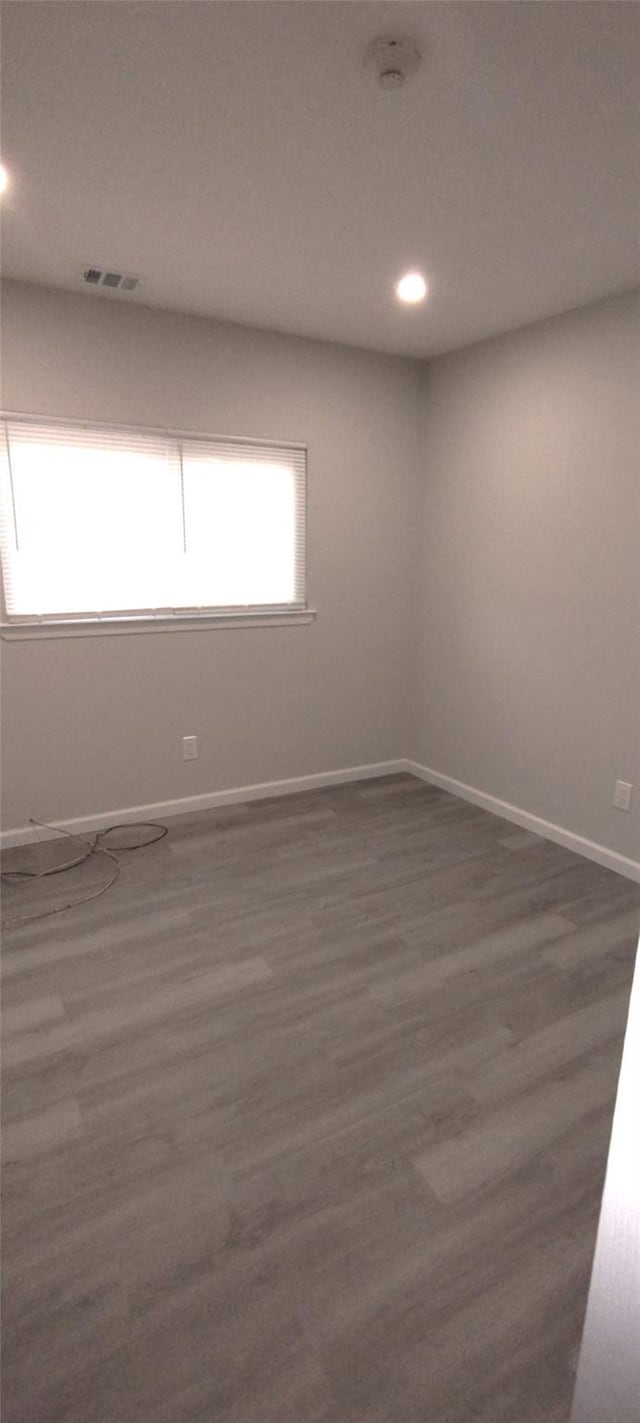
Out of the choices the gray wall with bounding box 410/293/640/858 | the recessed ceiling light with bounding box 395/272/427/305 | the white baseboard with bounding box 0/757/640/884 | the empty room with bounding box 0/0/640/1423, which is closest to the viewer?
the empty room with bounding box 0/0/640/1423

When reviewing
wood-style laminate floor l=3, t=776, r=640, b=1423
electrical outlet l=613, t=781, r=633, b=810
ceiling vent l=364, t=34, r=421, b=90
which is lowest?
wood-style laminate floor l=3, t=776, r=640, b=1423

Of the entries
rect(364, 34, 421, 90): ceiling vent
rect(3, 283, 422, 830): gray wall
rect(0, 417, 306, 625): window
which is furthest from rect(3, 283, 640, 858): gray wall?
rect(364, 34, 421, 90): ceiling vent

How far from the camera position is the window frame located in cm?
300

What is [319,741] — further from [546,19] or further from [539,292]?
[546,19]

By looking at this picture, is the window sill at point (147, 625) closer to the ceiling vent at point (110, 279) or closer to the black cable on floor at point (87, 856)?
the black cable on floor at point (87, 856)

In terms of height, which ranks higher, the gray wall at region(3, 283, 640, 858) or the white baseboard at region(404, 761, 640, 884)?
the gray wall at region(3, 283, 640, 858)

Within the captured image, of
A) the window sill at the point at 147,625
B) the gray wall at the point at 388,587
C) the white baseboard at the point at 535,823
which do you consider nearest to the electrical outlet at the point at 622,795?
the gray wall at the point at 388,587

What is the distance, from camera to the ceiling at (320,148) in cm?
139

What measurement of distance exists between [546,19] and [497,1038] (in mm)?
2436

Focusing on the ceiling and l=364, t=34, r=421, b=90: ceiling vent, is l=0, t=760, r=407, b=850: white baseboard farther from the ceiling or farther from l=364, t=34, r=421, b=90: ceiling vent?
l=364, t=34, r=421, b=90: ceiling vent

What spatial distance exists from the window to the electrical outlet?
1.87 meters

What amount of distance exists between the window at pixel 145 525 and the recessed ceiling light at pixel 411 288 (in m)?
0.92

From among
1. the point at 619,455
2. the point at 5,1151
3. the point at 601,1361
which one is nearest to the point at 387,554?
the point at 619,455

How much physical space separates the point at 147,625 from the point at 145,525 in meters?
0.48
